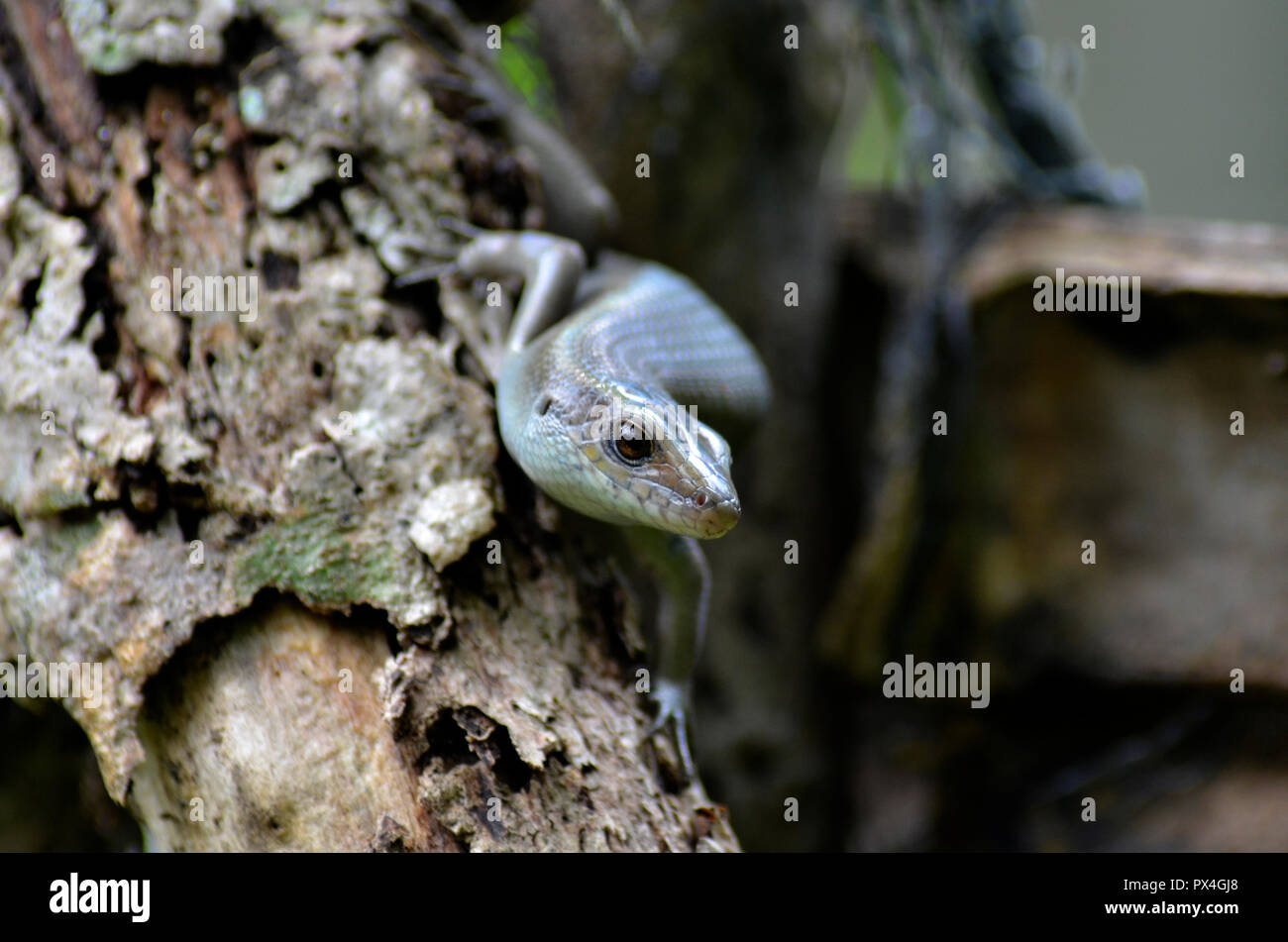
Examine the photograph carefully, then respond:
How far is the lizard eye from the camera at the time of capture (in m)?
2.42

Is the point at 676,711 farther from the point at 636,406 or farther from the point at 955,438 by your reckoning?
the point at 955,438

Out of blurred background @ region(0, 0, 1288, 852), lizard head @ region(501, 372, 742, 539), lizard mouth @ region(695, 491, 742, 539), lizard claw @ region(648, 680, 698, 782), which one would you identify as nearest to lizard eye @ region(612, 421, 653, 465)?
lizard head @ region(501, 372, 742, 539)

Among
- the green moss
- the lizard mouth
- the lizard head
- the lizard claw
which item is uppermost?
the lizard head

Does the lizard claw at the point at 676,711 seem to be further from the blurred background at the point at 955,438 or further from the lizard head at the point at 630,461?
the blurred background at the point at 955,438

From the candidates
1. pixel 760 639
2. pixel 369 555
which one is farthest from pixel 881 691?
pixel 369 555

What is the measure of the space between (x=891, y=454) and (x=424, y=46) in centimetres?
315

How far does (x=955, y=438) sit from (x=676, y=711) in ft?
8.84

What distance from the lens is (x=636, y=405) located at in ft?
8.17

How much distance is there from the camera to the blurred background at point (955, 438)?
14.9 ft

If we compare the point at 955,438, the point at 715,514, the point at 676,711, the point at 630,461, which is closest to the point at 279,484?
the point at 630,461

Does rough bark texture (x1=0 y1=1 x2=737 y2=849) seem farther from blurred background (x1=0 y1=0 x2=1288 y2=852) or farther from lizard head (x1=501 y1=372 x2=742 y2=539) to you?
blurred background (x1=0 y1=0 x2=1288 y2=852)

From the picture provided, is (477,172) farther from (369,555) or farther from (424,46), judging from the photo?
(369,555)

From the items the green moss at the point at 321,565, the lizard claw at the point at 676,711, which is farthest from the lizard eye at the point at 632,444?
the lizard claw at the point at 676,711

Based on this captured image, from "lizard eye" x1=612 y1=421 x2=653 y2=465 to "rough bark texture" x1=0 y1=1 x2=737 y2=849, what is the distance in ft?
1.25
